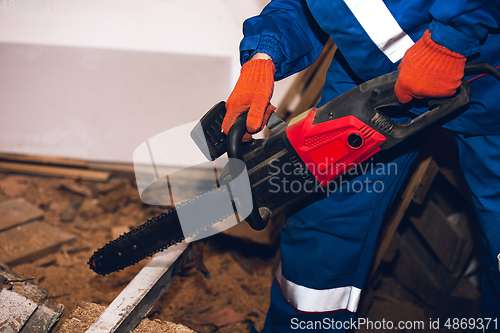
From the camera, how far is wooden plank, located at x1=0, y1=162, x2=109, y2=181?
2921mm

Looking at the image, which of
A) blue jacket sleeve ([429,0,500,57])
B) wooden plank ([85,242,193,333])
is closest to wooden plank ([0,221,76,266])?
wooden plank ([85,242,193,333])

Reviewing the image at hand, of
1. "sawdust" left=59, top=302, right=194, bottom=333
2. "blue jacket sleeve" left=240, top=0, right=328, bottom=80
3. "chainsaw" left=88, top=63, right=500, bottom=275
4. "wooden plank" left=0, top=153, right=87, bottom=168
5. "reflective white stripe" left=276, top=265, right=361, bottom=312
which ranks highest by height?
"blue jacket sleeve" left=240, top=0, right=328, bottom=80

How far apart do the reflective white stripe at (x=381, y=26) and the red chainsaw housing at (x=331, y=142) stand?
0.89 ft

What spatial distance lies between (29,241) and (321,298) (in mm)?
2032

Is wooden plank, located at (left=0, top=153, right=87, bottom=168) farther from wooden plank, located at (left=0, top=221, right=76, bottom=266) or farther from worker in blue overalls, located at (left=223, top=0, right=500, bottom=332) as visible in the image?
worker in blue overalls, located at (left=223, top=0, right=500, bottom=332)

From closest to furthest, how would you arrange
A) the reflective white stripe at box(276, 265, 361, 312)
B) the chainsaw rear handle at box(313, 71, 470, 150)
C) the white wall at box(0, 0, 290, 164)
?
the chainsaw rear handle at box(313, 71, 470, 150) → the reflective white stripe at box(276, 265, 361, 312) → the white wall at box(0, 0, 290, 164)

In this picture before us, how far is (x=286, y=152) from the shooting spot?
1.19 meters

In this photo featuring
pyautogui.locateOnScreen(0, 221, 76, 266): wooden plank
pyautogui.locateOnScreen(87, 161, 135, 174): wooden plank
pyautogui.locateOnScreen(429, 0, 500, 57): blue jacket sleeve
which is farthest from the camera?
pyautogui.locateOnScreen(87, 161, 135, 174): wooden plank

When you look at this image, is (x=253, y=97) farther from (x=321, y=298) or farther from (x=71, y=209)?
(x=71, y=209)

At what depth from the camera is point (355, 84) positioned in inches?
52.8

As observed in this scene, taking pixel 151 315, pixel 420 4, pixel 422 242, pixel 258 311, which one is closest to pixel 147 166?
pixel 151 315

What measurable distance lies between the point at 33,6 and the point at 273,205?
2.65 m

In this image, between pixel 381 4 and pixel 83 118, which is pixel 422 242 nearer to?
pixel 381 4

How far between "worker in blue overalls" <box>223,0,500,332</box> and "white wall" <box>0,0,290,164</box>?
51.0 inches
